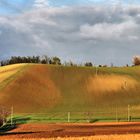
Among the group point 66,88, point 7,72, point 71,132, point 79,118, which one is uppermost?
point 7,72

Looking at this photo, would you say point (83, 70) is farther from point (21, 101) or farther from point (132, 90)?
point (21, 101)

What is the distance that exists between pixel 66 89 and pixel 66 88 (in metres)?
0.71

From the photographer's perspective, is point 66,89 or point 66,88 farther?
point 66,88

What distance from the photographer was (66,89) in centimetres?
12162

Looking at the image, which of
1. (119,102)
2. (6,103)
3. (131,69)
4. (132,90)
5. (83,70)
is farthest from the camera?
(131,69)

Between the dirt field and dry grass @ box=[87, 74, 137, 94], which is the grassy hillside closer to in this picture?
dry grass @ box=[87, 74, 137, 94]

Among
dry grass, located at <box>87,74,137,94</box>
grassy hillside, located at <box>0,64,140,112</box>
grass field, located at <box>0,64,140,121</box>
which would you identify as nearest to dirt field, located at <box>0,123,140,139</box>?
grass field, located at <box>0,64,140,121</box>

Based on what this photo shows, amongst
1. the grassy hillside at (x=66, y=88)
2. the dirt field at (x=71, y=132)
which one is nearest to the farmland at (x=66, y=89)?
the grassy hillside at (x=66, y=88)

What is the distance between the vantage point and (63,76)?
5118 inches

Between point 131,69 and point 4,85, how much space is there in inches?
1658

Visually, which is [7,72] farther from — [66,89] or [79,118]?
[79,118]

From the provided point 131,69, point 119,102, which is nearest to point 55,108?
point 119,102

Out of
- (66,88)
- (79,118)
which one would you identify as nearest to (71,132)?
(79,118)

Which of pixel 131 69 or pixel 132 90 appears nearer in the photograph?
pixel 132 90
